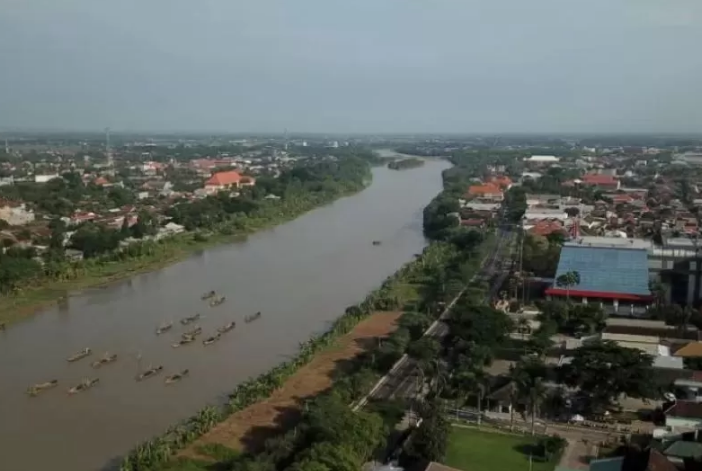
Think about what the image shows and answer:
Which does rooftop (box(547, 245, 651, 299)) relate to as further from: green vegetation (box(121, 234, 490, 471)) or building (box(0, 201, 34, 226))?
building (box(0, 201, 34, 226))

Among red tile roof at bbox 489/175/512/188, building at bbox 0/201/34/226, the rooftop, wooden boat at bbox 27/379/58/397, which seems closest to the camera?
wooden boat at bbox 27/379/58/397

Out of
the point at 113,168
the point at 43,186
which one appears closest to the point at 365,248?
the point at 43,186

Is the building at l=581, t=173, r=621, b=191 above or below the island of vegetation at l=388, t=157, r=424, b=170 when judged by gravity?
above

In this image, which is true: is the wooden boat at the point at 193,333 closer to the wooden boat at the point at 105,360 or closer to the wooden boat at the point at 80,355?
the wooden boat at the point at 105,360

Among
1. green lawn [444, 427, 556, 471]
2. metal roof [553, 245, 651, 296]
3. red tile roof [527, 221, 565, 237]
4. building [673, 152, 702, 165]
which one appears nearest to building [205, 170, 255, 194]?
red tile roof [527, 221, 565, 237]

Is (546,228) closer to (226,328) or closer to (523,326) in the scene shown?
(523,326)

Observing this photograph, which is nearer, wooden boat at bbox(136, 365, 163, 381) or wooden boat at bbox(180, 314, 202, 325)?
wooden boat at bbox(136, 365, 163, 381)
